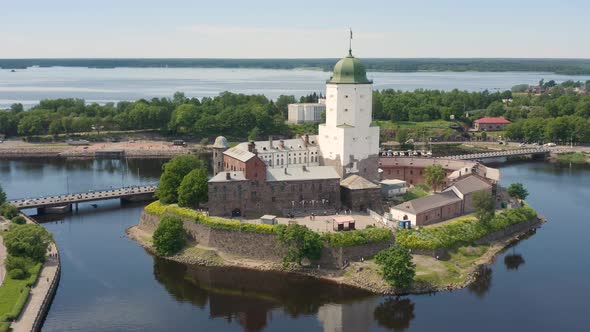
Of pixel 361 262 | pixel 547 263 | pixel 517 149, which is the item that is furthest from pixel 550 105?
pixel 361 262

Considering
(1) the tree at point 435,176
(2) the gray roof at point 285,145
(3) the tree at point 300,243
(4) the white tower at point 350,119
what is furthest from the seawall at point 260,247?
(1) the tree at point 435,176

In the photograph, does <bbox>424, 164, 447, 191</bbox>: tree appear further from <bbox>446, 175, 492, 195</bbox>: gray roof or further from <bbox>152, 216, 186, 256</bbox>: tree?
<bbox>152, 216, 186, 256</bbox>: tree

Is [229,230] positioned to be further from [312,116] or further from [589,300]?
[312,116]

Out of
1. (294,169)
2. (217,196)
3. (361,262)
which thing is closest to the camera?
(361,262)

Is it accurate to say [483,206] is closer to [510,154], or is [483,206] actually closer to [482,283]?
[482,283]

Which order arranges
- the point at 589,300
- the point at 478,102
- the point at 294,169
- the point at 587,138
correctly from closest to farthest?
the point at 589,300, the point at 294,169, the point at 587,138, the point at 478,102

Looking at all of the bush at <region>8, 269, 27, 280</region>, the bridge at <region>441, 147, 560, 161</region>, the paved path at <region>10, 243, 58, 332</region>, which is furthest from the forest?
the bush at <region>8, 269, 27, 280</region>
